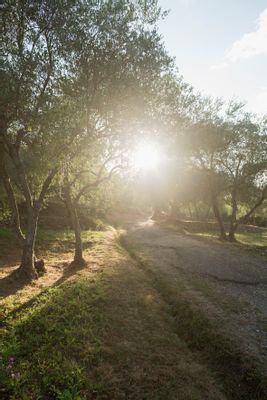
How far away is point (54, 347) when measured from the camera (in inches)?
364

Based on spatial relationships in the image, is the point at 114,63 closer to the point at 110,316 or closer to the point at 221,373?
the point at 110,316

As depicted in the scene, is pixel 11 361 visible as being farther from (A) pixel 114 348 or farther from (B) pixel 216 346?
(B) pixel 216 346

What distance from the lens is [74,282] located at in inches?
615

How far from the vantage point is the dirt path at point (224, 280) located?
35.6ft

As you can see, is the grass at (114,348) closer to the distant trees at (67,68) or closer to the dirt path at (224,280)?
the dirt path at (224,280)

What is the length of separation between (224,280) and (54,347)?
11530 mm

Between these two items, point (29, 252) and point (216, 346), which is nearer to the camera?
point (216, 346)

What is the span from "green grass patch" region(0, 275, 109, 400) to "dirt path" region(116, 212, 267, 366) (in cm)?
501

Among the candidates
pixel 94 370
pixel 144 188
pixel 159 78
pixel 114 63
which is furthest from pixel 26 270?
pixel 144 188

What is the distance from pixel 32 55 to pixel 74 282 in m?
11.7

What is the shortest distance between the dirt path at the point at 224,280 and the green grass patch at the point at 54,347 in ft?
16.4

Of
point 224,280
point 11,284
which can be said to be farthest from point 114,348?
point 224,280

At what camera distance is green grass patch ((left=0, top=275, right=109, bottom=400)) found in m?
7.45

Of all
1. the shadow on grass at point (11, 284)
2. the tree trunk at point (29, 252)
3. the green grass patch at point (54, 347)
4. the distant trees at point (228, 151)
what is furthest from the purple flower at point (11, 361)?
the distant trees at point (228, 151)
